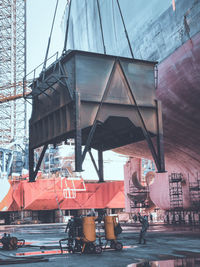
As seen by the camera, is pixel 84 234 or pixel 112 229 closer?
pixel 84 234

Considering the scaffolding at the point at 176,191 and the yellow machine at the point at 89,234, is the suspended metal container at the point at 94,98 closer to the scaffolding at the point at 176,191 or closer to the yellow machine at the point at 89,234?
the yellow machine at the point at 89,234

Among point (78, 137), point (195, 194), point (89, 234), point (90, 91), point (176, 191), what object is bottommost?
point (89, 234)

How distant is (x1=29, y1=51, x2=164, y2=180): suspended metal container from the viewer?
12.9 metres

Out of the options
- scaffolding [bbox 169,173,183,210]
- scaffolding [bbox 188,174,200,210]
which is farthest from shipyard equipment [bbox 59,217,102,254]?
scaffolding [bbox 169,173,183,210]

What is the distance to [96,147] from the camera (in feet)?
58.1

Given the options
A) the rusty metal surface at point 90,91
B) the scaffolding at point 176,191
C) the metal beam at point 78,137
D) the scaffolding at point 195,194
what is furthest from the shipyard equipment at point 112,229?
the scaffolding at point 176,191

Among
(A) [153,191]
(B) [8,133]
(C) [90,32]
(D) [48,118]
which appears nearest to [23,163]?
(B) [8,133]

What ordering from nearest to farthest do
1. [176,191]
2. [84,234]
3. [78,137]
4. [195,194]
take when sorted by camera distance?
[84,234]
[78,137]
[195,194]
[176,191]

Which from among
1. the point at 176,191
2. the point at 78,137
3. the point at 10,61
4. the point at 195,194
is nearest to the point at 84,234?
the point at 78,137

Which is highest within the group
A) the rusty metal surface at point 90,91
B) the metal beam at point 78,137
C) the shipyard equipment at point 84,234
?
the rusty metal surface at point 90,91

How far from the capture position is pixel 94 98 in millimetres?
13141

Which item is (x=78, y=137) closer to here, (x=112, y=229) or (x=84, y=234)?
(x=84, y=234)

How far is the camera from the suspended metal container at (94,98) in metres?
12.9

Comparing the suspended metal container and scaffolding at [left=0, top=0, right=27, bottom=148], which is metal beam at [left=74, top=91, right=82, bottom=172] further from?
scaffolding at [left=0, top=0, right=27, bottom=148]
